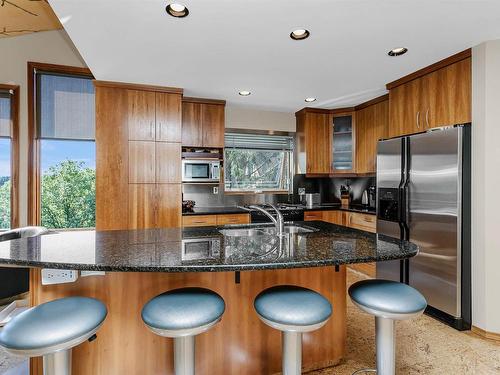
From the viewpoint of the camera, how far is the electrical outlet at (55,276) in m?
1.48

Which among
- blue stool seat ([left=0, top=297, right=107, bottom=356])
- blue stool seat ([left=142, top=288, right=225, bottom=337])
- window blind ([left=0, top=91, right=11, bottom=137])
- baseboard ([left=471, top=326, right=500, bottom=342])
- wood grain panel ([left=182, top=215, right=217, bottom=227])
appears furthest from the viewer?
wood grain panel ([left=182, top=215, right=217, bottom=227])

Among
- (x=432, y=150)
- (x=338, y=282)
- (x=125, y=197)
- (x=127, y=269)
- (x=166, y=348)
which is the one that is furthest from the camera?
(x=125, y=197)

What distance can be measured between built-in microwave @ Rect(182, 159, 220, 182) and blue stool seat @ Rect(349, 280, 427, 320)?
273 cm

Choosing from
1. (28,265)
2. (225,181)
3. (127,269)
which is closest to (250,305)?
(127,269)

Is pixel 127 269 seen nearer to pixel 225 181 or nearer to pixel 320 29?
pixel 320 29

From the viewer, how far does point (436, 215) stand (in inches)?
105

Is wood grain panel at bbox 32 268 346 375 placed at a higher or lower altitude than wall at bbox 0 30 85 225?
lower

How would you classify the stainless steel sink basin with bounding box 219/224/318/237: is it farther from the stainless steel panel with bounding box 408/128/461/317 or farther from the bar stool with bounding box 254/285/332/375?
the stainless steel panel with bounding box 408/128/461/317

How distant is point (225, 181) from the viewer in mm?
4523

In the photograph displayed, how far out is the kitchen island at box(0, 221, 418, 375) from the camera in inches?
50.6

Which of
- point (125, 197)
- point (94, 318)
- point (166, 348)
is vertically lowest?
point (166, 348)

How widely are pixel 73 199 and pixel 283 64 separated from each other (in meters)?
3.05

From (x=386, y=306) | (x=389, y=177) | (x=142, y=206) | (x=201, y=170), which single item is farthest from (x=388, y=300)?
(x=201, y=170)

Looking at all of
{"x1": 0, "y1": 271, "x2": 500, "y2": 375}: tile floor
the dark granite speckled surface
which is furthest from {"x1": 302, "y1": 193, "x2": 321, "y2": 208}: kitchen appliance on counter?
the dark granite speckled surface
